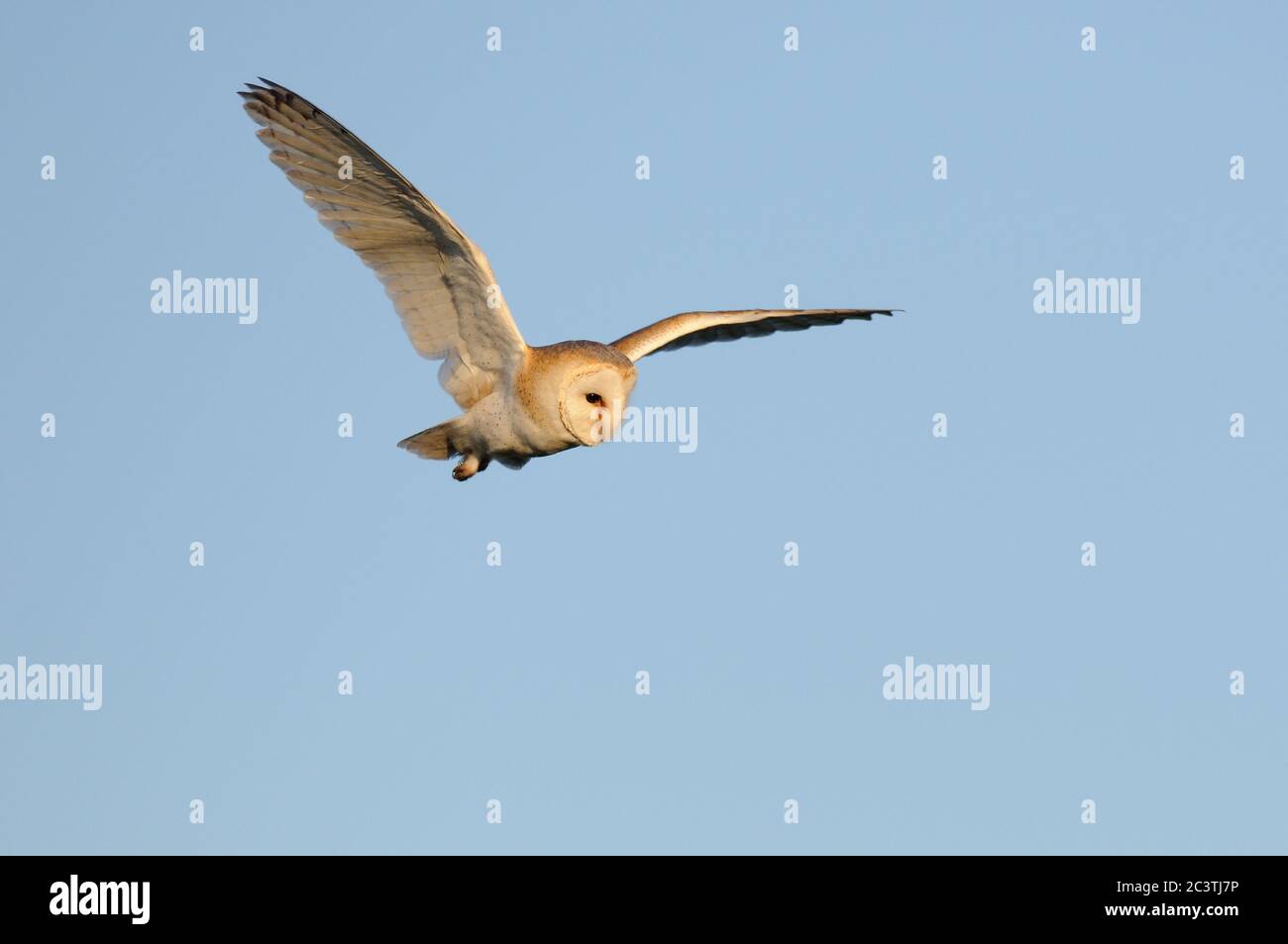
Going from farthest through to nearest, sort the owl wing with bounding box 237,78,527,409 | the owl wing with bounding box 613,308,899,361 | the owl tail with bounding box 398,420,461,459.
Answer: the owl wing with bounding box 613,308,899,361 < the owl tail with bounding box 398,420,461,459 < the owl wing with bounding box 237,78,527,409

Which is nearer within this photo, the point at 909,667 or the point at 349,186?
the point at 349,186

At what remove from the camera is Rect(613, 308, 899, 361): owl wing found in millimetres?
13516

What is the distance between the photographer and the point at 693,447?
14.9m

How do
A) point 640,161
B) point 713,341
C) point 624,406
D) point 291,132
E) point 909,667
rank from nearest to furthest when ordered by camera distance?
point 291,132 → point 624,406 → point 713,341 → point 640,161 → point 909,667

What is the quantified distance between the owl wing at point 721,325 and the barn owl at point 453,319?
0.04 m

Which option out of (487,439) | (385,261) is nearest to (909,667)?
(487,439)

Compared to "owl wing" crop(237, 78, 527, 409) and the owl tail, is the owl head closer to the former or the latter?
"owl wing" crop(237, 78, 527, 409)

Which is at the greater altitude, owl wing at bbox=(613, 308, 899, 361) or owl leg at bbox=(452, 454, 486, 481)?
owl wing at bbox=(613, 308, 899, 361)

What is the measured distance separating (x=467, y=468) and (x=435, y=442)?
300mm

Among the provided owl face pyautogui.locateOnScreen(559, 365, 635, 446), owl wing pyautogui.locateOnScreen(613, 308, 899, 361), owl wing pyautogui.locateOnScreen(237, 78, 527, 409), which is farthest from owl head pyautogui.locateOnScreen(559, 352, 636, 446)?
owl wing pyautogui.locateOnScreen(613, 308, 899, 361)

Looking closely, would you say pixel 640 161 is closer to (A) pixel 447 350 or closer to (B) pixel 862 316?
(B) pixel 862 316

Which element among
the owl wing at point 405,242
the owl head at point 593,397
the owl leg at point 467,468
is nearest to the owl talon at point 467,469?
the owl leg at point 467,468

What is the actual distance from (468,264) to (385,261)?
61 centimetres

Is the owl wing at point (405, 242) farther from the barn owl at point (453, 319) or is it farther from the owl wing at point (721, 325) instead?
the owl wing at point (721, 325)
